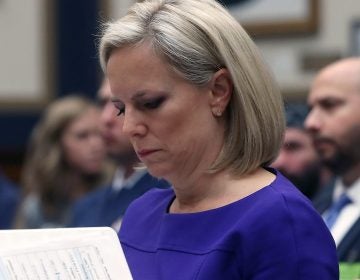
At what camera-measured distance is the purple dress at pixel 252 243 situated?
1954mm

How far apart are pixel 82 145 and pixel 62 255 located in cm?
371

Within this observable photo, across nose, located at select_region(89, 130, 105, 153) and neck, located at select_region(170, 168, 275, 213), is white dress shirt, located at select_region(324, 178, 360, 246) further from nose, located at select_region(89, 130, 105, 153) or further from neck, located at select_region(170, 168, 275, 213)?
nose, located at select_region(89, 130, 105, 153)

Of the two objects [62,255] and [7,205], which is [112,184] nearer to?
[7,205]

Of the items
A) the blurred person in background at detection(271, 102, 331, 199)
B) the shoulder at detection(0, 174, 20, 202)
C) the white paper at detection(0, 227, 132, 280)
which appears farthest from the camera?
the shoulder at detection(0, 174, 20, 202)

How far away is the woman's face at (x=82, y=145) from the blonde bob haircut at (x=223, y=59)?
3.56 m

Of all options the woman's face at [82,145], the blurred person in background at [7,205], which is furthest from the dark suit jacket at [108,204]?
the blurred person in background at [7,205]

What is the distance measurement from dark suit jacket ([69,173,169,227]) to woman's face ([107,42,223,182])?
116 centimetres

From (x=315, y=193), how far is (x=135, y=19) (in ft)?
9.27

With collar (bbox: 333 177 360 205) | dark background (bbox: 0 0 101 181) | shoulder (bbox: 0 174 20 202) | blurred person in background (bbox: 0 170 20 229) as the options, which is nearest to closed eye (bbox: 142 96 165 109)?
collar (bbox: 333 177 360 205)

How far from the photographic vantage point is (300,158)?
15.5 ft

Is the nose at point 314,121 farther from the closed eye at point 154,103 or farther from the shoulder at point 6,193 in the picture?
the shoulder at point 6,193

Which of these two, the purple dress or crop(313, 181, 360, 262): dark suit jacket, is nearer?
the purple dress

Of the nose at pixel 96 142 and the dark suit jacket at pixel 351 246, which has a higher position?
the dark suit jacket at pixel 351 246

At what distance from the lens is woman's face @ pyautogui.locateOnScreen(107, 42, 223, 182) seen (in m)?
2.06
